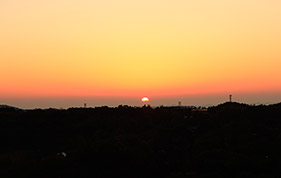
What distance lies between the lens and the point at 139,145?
23141mm

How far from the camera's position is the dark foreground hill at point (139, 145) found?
18.8 m

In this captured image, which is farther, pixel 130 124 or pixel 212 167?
pixel 130 124

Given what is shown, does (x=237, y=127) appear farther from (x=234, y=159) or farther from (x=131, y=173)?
(x=131, y=173)

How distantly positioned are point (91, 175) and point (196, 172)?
485 cm

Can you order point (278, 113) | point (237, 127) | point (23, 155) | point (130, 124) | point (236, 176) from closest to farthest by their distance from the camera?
point (236, 176) < point (23, 155) < point (237, 127) < point (130, 124) < point (278, 113)

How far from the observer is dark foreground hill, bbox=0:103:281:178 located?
18.8 metres

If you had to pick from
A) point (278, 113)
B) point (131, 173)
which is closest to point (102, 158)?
point (131, 173)

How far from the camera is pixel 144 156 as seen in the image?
20.9m

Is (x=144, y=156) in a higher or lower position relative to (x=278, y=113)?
lower

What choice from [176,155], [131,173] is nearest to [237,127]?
[176,155]

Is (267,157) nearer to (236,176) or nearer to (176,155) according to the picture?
(236,176)

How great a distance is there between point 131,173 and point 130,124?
12.9 m

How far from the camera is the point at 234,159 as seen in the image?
63.2ft

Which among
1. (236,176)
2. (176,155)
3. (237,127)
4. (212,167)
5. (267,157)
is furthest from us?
(237,127)
